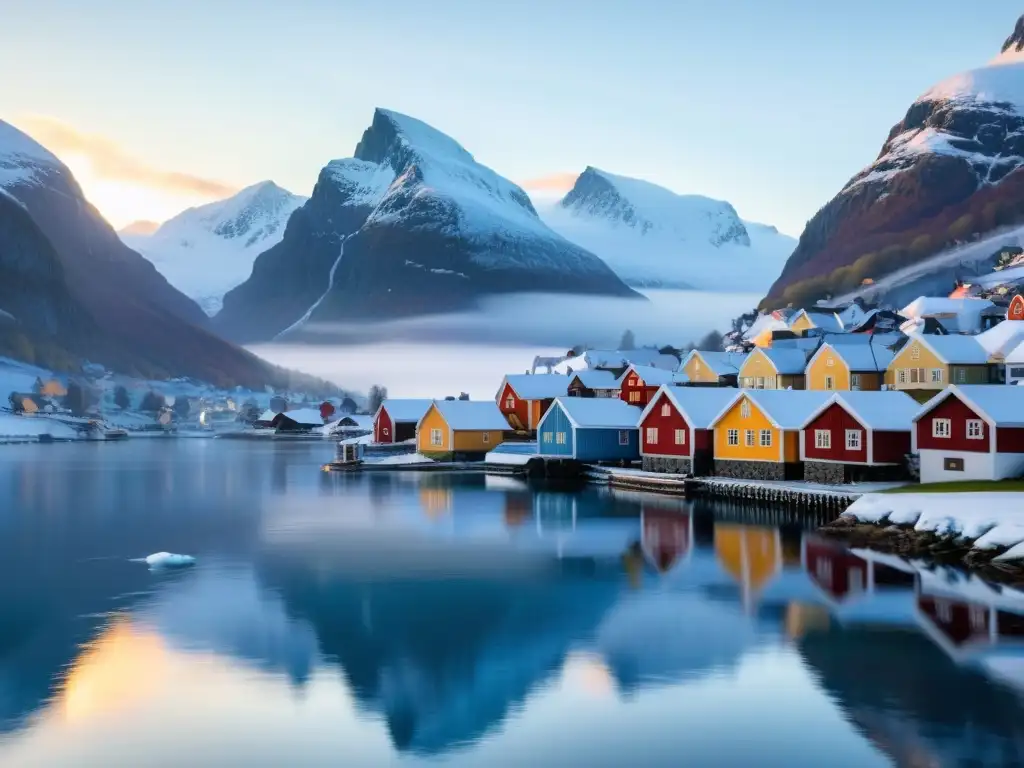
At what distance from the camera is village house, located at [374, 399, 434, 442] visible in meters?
105

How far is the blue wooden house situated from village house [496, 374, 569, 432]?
1713cm

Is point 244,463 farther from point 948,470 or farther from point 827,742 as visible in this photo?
point 827,742

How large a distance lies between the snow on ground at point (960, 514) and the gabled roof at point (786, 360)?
44191 mm

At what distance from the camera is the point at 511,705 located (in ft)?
72.3

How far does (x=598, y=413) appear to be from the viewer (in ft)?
255

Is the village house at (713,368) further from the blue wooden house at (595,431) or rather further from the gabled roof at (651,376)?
the blue wooden house at (595,431)

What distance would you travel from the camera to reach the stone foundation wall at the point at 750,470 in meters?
59.7

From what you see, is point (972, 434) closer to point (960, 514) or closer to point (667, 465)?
point (960, 514)

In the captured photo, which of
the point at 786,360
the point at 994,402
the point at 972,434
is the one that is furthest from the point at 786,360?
the point at 994,402

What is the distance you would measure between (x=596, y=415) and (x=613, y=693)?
181 feet

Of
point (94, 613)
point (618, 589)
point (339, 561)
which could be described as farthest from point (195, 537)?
point (618, 589)

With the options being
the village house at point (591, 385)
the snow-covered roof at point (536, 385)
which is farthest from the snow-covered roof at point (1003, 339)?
the snow-covered roof at point (536, 385)

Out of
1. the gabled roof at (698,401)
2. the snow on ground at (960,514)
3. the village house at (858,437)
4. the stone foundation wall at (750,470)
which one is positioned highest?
the gabled roof at (698,401)

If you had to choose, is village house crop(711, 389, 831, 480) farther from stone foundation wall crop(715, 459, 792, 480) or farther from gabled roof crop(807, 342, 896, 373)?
gabled roof crop(807, 342, 896, 373)
